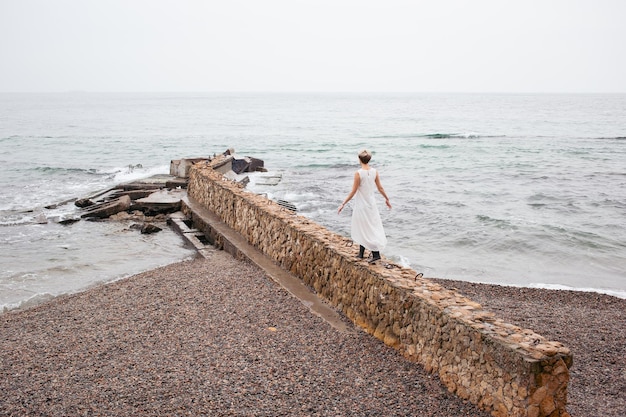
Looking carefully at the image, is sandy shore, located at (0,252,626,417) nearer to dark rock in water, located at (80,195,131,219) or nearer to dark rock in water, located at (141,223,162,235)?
dark rock in water, located at (141,223,162,235)

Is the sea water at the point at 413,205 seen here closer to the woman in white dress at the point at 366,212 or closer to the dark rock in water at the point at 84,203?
the dark rock in water at the point at 84,203

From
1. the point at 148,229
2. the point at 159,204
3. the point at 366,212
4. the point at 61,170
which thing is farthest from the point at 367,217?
the point at 61,170

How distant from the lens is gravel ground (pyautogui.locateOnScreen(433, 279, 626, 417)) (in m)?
6.11

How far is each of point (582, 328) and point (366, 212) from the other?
4076 millimetres

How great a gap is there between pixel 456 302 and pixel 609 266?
9.71 m

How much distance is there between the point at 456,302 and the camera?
243 inches

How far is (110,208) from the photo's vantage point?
17.6 meters

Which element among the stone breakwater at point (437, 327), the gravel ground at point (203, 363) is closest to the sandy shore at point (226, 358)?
the gravel ground at point (203, 363)

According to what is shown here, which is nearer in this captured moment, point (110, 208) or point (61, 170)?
point (110, 208)

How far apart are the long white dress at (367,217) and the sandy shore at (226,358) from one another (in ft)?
4.06

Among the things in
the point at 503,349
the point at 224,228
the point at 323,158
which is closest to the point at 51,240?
the point at 224,228

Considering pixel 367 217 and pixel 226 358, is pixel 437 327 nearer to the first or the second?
pixel 367 217

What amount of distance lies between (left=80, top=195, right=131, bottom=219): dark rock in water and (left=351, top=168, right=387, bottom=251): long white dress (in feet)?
40.1


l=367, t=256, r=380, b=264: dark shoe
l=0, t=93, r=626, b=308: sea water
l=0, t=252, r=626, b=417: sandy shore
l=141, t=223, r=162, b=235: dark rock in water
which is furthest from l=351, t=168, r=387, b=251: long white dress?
l=141, t=223, r=162, b=235: dark rock in water
